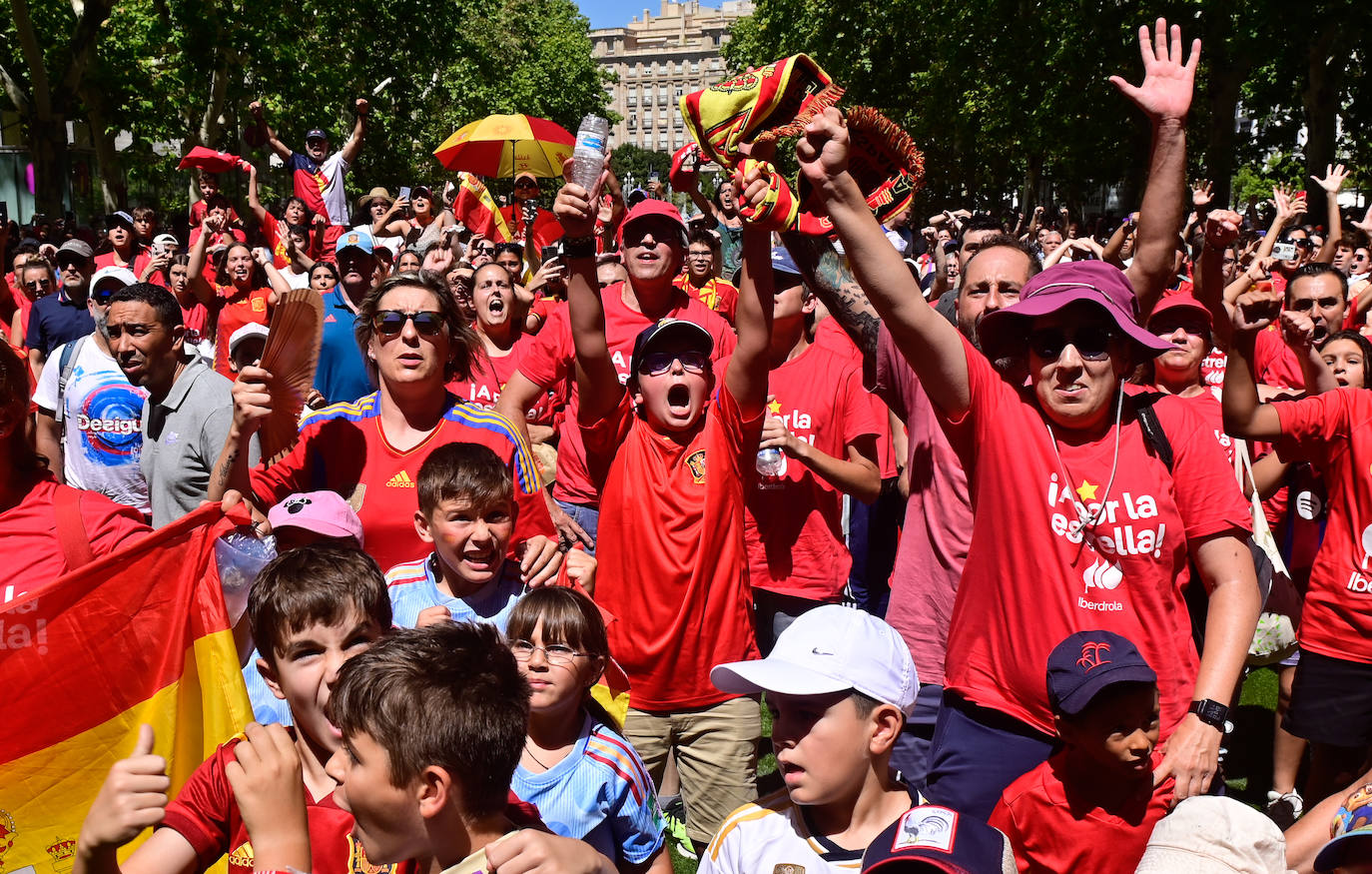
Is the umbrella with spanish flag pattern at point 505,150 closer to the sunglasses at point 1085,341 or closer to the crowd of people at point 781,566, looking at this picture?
the crowd of people at point 781,566

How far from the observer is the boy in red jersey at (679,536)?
449 cm

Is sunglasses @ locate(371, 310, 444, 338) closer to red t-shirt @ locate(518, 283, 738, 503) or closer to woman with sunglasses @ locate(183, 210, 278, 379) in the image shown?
red t-shirt @ locate(518, 283, 738, 503)

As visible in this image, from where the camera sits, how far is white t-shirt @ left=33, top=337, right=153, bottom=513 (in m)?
6.09

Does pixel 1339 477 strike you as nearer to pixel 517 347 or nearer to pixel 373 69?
pixel 517 347

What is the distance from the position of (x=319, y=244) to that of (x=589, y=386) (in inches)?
385

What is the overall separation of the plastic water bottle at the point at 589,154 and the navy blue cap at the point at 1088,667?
7.19 ft

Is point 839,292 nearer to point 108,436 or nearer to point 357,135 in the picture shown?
point 108,436

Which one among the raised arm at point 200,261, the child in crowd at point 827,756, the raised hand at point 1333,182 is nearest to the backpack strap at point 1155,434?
the child in crowd at point 827,756

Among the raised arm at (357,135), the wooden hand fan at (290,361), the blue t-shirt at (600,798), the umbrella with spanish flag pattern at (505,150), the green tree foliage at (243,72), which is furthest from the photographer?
the green tree foliage at (243,72)

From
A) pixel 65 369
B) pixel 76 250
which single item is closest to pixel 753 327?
pixel 65 369

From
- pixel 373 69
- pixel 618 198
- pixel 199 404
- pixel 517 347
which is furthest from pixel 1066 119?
pixel 199 404

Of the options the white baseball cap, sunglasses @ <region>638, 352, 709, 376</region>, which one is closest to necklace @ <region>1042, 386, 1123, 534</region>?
the white baseball cap

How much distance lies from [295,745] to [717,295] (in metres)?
6.11

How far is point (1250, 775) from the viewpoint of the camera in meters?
6.29
